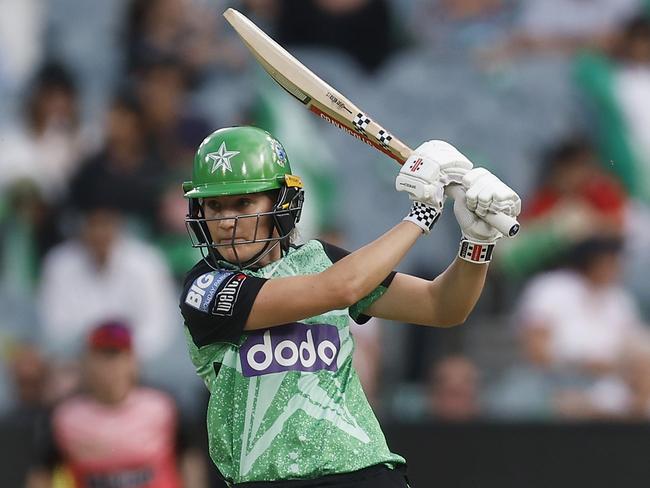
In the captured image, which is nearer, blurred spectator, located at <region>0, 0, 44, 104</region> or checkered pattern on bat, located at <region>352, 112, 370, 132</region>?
checkered pattern on bat, located at <region>352, 112, 370, 132</region>

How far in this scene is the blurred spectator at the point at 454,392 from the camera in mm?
8109

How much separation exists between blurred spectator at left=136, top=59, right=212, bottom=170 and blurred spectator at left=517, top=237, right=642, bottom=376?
252 centimetres

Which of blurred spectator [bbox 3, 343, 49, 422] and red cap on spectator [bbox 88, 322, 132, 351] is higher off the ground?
red cap on spectator [bbox 88, 322, 132, 351]

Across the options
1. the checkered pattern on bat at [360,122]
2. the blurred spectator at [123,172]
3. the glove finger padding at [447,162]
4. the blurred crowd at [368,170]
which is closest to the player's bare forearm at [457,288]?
the glove finger padding at [447,162]

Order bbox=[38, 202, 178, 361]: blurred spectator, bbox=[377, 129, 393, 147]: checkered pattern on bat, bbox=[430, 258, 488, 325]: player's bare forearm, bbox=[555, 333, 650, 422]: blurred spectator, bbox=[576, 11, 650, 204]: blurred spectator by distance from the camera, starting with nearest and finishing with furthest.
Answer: bbox=[430, 258, 488, 325]: player's bare forearm → bbox=[377, 129, 393, 147]: checkered pattern on bat → bbox=[555, 333, 650, 422]: blurred spectator → bbox=[38, 202, 178, 361]: blurred spectator → bbox=[576, 11, 650, 204]: blurred spectator

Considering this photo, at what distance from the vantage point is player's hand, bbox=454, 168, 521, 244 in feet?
13.4

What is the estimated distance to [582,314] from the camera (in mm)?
8406

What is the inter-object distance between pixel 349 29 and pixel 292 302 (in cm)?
582

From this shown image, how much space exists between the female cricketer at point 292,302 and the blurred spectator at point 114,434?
3.02 m

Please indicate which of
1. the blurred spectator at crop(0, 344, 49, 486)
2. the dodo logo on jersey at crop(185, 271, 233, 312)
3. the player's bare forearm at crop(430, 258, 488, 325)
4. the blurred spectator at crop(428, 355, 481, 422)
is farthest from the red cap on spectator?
the player's bare forearm at crop(430, 258, 488, 325)

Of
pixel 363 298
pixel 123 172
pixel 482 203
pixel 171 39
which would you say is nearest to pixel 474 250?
pixel 482 203

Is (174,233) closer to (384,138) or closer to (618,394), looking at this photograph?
(618,394)

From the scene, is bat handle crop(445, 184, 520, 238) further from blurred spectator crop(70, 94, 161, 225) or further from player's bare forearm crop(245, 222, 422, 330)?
blurred spectator crop(70, 94, 161, 225)

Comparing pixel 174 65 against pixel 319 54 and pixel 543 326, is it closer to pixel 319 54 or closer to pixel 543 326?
pixel 319 54
